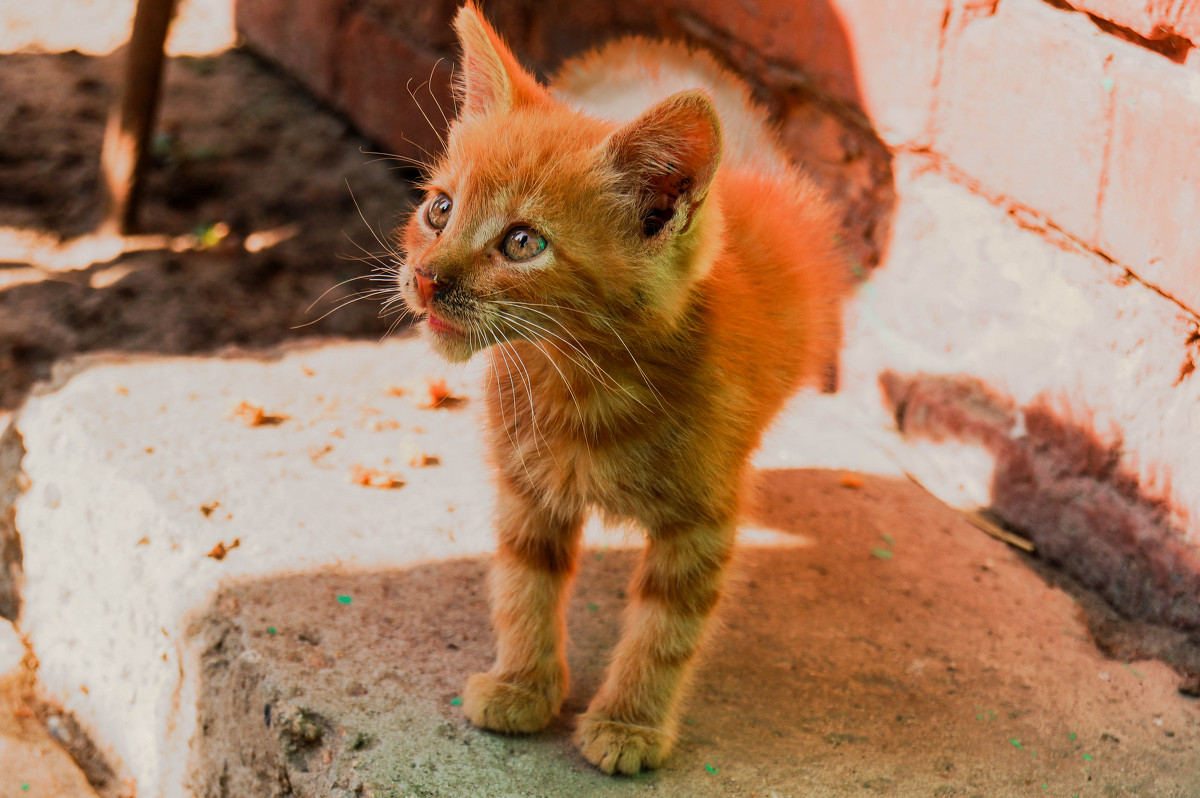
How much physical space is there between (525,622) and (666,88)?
5.20ft

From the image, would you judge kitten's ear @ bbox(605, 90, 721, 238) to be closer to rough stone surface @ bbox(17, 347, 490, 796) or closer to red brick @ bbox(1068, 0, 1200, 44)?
rough stone surface @ bbox(17, 347, 490, 796)

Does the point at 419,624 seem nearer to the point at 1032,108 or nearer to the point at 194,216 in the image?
the point at 1032,108

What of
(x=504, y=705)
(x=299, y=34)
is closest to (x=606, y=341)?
(x=504, y=705)

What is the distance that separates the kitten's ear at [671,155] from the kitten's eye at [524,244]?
196 mm

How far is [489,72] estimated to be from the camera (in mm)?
2131

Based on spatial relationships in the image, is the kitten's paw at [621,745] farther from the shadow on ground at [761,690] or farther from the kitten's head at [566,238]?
the kitten's head at [566,238]

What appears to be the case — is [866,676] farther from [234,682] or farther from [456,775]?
[234,682]

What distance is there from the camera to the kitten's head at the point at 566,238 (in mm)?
1835

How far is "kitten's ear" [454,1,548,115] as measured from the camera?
6.92 ft

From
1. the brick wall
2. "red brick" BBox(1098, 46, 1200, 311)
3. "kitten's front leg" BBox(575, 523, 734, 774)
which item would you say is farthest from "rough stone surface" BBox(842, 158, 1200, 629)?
"kitten's front leg" BBox(575, 523, 734, 774)

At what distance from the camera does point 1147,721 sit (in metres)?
2.53

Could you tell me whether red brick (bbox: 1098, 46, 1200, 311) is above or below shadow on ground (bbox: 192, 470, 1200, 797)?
above

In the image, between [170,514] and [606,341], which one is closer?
[606,341]

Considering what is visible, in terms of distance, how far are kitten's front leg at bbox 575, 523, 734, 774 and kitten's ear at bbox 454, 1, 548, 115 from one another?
3.13 ft
